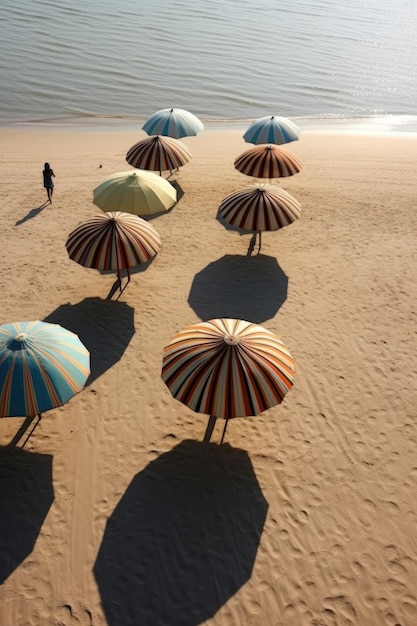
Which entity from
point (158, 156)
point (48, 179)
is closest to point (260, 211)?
point (158, 156)

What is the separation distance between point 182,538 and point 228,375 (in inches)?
97.3

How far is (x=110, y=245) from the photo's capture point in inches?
411

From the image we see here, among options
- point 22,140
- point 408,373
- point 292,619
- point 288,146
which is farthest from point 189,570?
point 22,140

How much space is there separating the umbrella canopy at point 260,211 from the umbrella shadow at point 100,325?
344 cm

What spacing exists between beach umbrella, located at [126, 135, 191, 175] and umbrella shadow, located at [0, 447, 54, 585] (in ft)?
31.3

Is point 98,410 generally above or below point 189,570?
above

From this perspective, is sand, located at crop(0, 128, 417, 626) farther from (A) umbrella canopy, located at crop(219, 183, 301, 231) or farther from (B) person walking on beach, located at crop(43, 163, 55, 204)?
(A) umbrella canopy, located at crop(219, 183, 301, 231)

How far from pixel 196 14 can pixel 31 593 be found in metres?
49.4

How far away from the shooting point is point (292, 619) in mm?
6508

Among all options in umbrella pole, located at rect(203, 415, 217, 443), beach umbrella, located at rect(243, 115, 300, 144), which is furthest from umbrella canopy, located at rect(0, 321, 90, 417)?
beach umbrella, located at rect(243, 115, 300, 144)

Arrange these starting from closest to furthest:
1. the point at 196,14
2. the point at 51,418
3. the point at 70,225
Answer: the point at 51,418, the point at 70,225, the point at 196,14

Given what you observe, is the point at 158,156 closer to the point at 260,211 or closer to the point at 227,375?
the point at 260,211

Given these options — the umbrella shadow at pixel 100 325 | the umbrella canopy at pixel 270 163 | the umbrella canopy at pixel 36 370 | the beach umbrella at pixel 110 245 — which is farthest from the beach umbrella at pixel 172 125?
the umbrella canopy at pixel 36 370

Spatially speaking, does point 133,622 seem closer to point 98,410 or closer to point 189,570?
point 189,570
